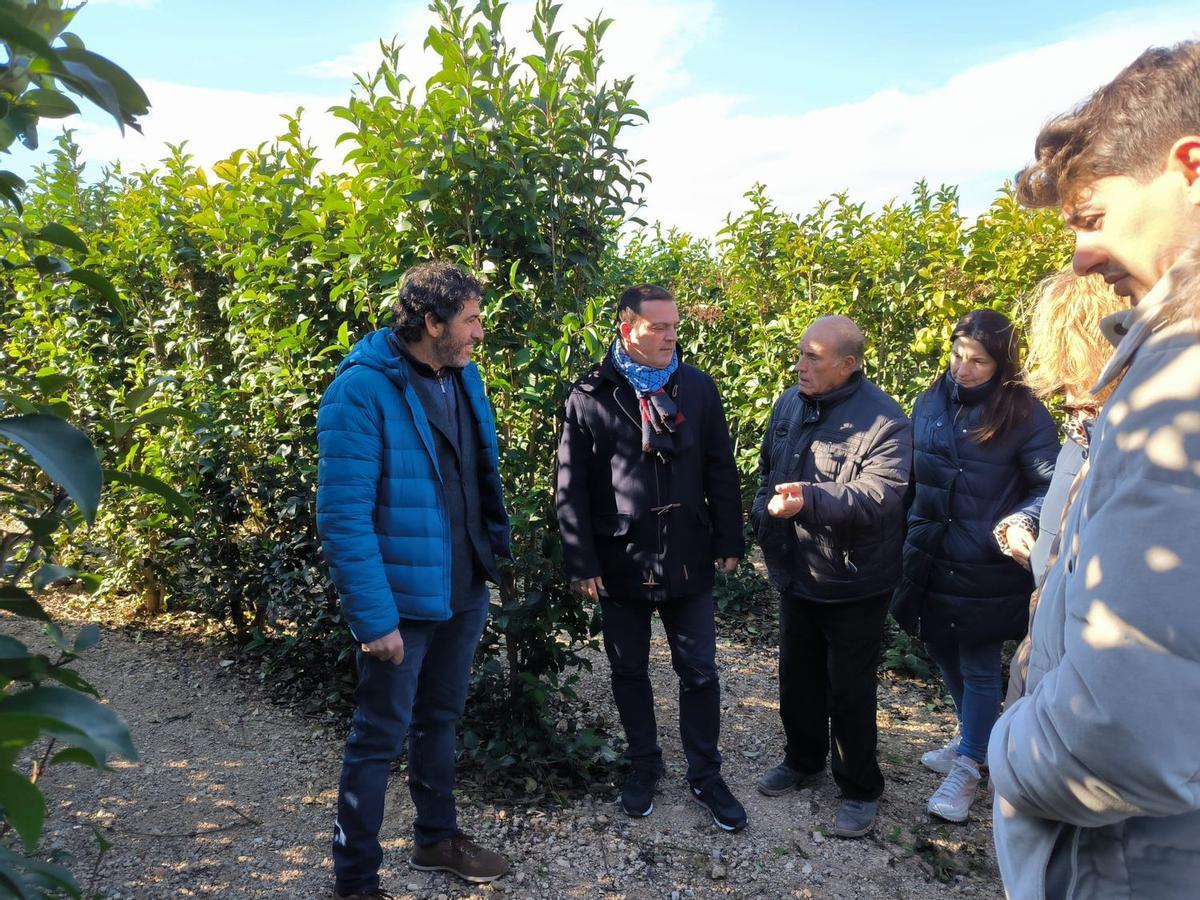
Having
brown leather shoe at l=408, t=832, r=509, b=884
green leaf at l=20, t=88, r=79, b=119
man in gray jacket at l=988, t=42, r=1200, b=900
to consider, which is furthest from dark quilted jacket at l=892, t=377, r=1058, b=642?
green leaf at l=20, t=88, r=79, b=119

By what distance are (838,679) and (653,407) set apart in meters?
1.34

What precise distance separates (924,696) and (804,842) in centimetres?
181

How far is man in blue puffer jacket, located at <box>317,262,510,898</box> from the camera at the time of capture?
2.62 metres

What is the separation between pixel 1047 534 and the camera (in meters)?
1.71

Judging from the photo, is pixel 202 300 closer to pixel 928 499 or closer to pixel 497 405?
pixel 497 405

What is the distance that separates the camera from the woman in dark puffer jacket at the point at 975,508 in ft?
11.4

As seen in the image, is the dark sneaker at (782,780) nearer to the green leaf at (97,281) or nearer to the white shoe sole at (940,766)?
the white shoe sole at (940,766)

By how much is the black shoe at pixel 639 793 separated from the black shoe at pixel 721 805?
18 cm

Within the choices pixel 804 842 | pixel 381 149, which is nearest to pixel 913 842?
pixel 804 842

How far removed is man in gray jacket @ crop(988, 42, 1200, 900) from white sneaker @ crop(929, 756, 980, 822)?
8.54 ft

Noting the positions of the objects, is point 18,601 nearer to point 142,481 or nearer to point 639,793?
point 142,481

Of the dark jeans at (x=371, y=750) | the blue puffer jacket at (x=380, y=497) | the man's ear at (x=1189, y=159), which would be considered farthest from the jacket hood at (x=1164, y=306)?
the dark jeans at (x=371, y=750)

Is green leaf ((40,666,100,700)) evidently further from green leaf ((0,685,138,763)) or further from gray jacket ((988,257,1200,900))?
gray jacket ((988,257,1200,900))

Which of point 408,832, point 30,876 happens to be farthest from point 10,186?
point 408,832
